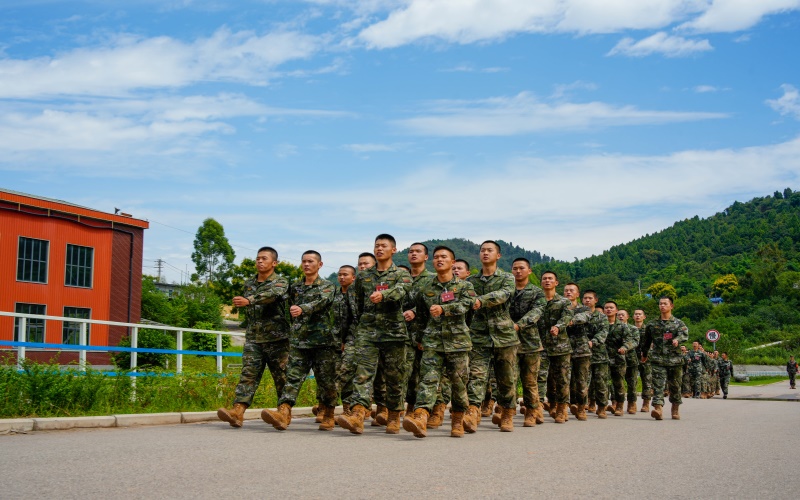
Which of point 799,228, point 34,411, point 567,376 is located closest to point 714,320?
point 799,228

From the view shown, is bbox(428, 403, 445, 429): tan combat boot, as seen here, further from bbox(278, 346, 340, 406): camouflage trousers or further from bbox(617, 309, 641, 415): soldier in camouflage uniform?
bbox(617, 309, 641, 415): soldier in camouflage uniform

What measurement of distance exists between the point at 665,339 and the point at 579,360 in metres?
1.83

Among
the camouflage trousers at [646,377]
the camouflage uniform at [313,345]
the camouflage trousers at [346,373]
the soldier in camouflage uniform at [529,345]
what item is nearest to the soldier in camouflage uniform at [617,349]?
the camouflage trousers at [646,377]

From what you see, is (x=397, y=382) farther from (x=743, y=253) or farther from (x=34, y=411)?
(x=743, y=253)

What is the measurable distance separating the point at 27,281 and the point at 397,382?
98.7 feet

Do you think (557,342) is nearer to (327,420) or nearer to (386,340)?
(386,340)

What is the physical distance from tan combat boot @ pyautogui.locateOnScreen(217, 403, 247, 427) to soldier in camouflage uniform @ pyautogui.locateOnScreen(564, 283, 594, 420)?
6.03 meters

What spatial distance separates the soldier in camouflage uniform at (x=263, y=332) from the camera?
32.9ft

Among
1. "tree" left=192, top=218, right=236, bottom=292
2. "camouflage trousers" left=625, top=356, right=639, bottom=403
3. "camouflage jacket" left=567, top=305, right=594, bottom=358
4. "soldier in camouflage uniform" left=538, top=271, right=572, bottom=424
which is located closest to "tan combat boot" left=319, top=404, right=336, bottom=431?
"soldier in camouflage uniform" left=538, top=271, right=572, bottom=424

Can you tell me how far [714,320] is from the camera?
85438mm

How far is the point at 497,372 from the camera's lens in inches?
420

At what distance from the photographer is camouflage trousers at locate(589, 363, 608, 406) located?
48.4 ft

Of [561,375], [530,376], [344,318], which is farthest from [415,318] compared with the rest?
[561,375]

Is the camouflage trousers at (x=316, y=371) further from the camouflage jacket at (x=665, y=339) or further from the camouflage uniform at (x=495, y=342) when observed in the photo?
the camouflage jacket at (x=665, y=339)
